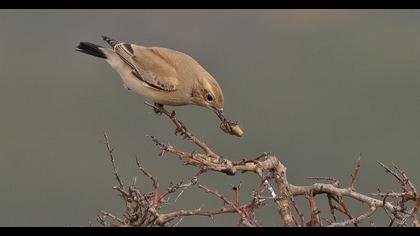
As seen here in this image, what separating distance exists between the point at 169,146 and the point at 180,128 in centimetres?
141

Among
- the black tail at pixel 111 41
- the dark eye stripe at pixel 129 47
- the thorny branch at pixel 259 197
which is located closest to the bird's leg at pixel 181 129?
the thorny branch at pixel 259 197

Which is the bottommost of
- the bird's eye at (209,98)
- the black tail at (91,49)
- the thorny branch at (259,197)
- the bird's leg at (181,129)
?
the thorny branch at (259,197)

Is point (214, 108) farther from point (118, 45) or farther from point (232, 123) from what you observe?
point (118, 45)

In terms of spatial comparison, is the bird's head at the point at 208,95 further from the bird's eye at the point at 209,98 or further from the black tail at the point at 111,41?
the black tail at the point at 111,41

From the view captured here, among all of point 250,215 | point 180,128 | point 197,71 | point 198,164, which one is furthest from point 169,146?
point 197,71

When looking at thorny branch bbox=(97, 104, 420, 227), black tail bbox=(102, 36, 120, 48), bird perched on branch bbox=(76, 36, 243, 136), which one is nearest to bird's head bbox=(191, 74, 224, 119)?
bird perched on branch bbox=(76, 36, 243, 136)

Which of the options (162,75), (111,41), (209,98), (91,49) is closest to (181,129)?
(209,98)

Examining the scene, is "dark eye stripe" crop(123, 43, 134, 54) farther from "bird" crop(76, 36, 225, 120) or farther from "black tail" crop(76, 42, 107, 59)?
"black tail" crop(76, 42, 107, 59)

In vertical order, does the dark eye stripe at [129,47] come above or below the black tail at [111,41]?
below

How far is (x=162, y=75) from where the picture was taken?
9.27m

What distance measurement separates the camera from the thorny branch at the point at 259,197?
5.05 metres

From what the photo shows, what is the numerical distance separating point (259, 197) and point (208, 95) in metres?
3.47

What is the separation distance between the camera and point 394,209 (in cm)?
535

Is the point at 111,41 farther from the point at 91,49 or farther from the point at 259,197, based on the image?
the point at 259,197
